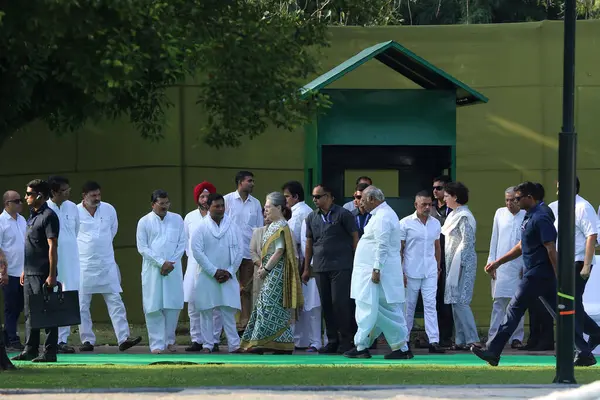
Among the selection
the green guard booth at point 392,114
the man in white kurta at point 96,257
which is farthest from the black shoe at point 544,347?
the man in white kurta at point 96,257

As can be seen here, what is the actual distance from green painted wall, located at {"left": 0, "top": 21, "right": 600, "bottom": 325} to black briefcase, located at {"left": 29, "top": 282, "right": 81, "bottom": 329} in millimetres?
5955

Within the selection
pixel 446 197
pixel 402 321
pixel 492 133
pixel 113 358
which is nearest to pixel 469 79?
pixel 492 133

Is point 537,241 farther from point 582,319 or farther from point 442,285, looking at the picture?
point 442,285

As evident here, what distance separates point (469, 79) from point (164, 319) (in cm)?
608

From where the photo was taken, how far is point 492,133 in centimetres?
1936

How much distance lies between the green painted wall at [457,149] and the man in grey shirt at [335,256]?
4069 mm

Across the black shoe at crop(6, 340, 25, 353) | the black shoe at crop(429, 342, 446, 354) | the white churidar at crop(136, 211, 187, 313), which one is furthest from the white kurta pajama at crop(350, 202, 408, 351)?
the black shoe at crop(6, 340, 25, 353)

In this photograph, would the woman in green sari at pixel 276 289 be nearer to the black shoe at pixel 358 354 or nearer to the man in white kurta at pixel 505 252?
the black shoe at pixel 358 354

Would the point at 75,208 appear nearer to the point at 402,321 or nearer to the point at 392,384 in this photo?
the point at 402,321

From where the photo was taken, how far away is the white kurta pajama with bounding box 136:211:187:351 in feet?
51.3

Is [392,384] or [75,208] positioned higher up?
[75,208]

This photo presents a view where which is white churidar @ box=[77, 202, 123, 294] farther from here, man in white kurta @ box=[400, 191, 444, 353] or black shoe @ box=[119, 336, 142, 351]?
man in white kurta @ box=[400, 191, 444, 353]

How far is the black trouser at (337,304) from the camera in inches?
601

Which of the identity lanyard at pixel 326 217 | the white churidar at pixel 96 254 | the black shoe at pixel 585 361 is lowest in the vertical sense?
the black shoe at pixel 585 361
